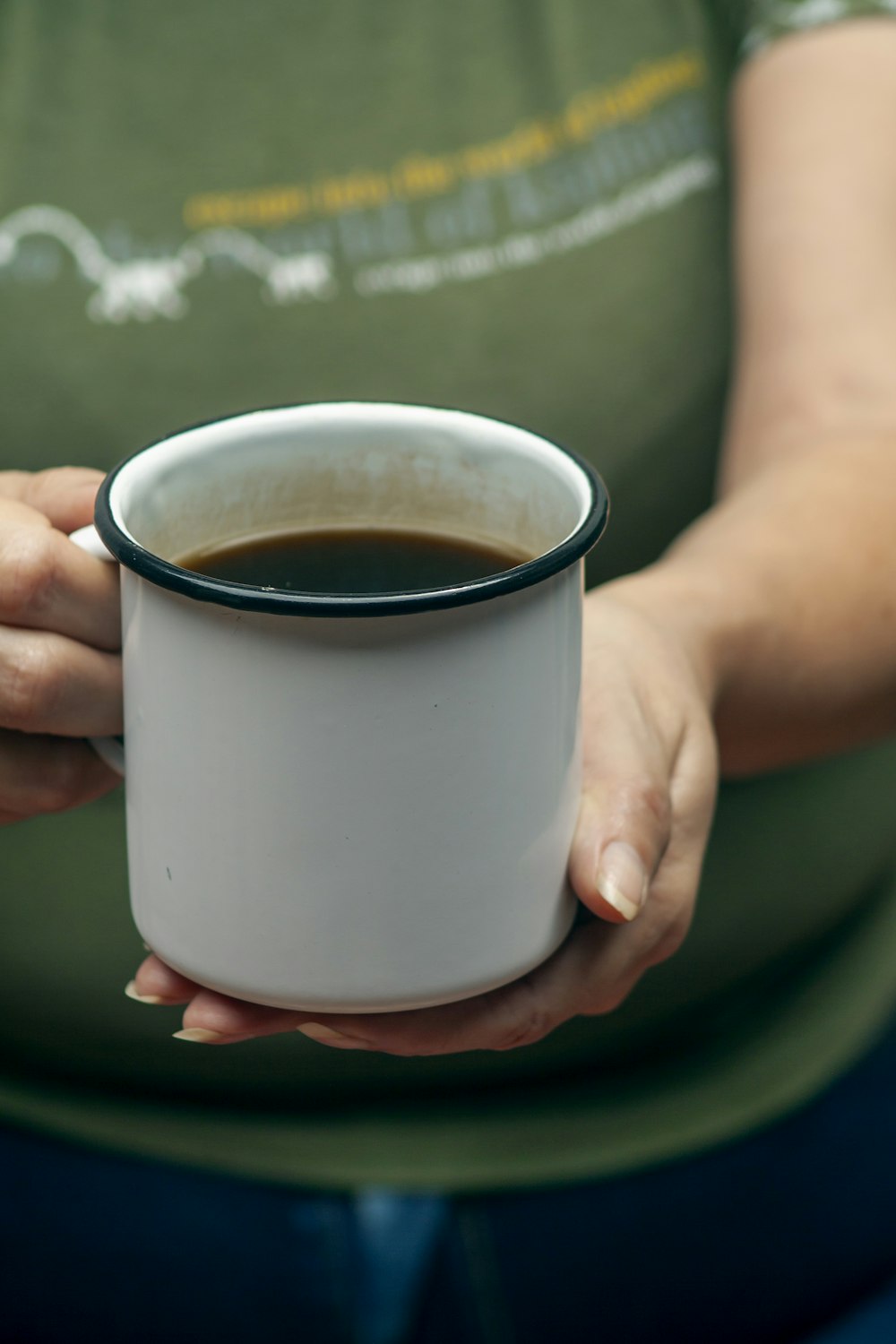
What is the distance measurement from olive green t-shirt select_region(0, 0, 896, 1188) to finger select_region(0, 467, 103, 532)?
0.29m

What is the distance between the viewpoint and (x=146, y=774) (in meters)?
0.47

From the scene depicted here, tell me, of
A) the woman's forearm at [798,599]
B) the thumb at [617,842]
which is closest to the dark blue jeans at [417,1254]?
the woman's forearm at [798,599]

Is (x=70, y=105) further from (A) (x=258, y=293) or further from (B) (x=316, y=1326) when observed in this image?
(B) (x=316, y=1326)

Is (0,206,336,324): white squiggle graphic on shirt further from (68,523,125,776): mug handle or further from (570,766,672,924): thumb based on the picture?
(570,766,672,924): thumb

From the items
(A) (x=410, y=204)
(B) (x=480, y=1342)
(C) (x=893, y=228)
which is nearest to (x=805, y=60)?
(C) (x=893, y=228)

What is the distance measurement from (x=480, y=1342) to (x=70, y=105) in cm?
84

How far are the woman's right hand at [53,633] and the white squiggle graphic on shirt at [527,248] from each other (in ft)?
1.29

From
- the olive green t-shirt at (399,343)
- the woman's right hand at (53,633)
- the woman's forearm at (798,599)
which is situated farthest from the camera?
the olive green t-shirt at (399,343)

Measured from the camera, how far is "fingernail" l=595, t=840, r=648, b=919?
0.51 metres

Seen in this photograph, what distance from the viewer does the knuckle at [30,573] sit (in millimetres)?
489

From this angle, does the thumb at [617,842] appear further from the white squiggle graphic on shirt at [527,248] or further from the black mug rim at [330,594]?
the white squiggle graphic on shirt at [527,248]

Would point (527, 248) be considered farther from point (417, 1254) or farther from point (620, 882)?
point (417, 1254)

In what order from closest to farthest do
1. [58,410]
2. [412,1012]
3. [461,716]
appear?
[461,716] → [412,1012] → [58,410]

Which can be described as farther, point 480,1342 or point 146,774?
point 480,1342
